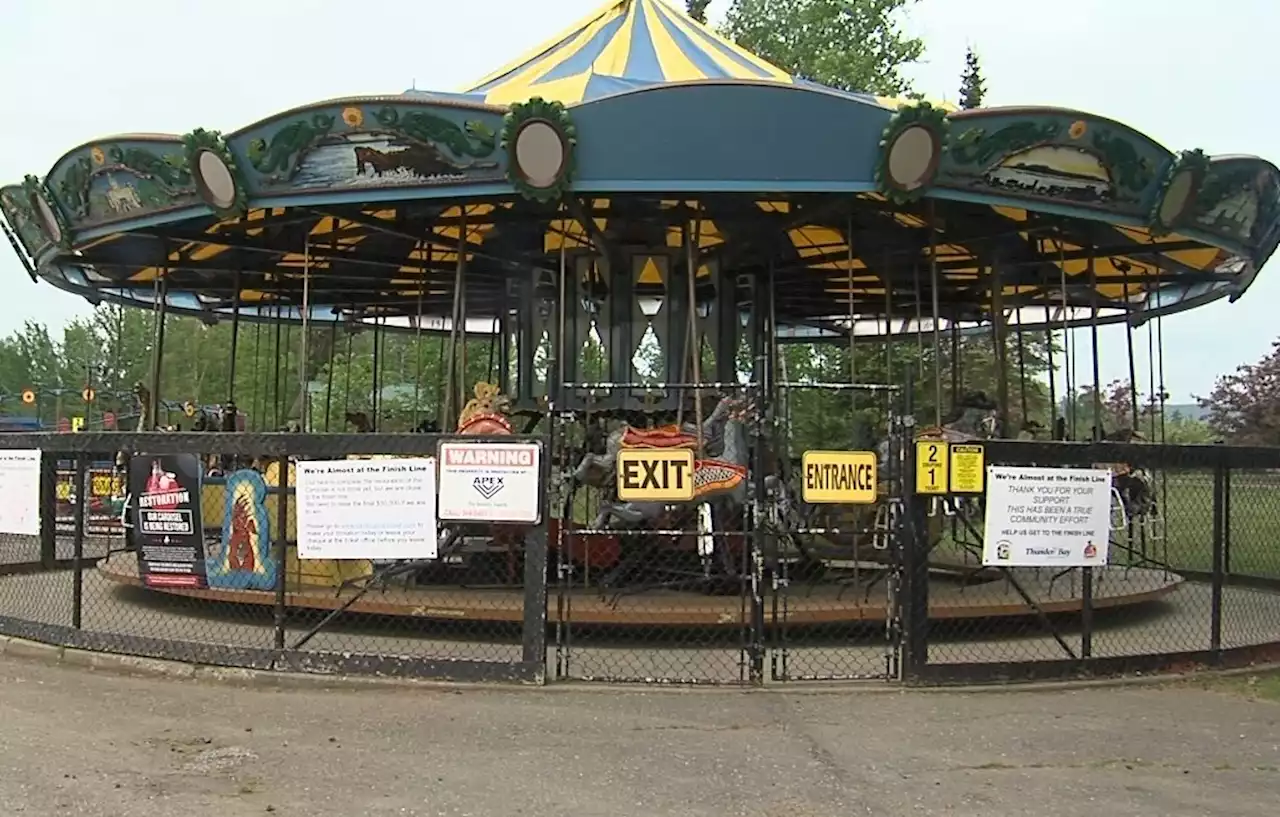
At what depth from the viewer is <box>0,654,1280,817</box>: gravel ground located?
18.6 ft

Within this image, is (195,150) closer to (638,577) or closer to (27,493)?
(27,493)

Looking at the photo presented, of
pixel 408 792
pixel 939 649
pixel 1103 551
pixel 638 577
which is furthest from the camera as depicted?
pixel 638 577

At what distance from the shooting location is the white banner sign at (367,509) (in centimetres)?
801

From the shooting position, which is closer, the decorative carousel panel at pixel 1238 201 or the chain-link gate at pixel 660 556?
the chain-link gate at pixel 660 556

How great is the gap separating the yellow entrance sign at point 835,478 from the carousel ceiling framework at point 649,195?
2.68m

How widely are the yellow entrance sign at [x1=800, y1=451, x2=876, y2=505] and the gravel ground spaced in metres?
1.29

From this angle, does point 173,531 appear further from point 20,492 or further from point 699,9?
point 699,9

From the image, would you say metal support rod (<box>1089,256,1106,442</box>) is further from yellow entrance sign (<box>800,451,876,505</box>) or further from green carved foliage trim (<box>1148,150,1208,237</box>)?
yellow entrance sign (<box>800,451,876,505</box>)

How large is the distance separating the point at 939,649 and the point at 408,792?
504 cm

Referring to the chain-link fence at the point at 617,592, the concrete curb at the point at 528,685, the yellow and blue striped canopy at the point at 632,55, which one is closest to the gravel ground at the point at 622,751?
the concrete curb at the point at 528,685

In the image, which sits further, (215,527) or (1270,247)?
(1270,247)

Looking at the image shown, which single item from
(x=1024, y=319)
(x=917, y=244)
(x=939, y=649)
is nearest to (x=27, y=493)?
(x=939, y=649)

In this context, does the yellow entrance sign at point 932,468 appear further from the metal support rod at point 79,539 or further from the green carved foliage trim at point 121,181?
the green carved foliage trim at point 121,181

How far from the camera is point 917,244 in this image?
47.8 ft
